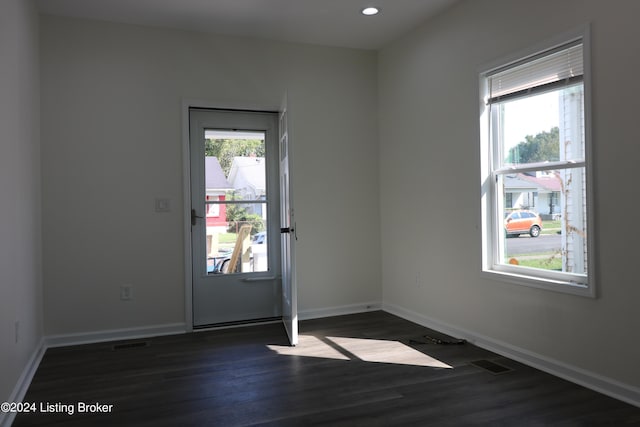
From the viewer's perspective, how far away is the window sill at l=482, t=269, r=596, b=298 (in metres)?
2.71

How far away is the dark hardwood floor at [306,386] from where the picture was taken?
7.82ft

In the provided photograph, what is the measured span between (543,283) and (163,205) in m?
3.12

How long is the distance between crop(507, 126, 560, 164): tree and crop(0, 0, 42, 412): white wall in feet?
10.7

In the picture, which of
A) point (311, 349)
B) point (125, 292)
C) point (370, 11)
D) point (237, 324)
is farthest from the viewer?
point (237, 324)

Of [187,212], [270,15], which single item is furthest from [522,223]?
[187,212]

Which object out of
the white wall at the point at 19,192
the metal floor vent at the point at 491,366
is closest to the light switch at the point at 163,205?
the white wall at the point at 19,192

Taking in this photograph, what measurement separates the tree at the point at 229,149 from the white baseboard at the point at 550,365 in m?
2.28

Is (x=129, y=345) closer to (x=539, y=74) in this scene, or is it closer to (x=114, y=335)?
(x=114, y=335)

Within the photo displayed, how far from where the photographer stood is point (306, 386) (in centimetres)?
280

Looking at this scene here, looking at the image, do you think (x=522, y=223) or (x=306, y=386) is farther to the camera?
(x=522, y=223)

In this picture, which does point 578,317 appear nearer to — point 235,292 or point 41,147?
point 235,292

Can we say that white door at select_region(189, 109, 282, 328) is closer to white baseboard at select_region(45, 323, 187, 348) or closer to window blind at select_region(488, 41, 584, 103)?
white baseboard at select_region(45, 323, 187, 348)

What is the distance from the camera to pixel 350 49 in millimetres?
4789

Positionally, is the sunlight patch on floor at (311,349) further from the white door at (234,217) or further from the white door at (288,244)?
the white door at (234,217)
